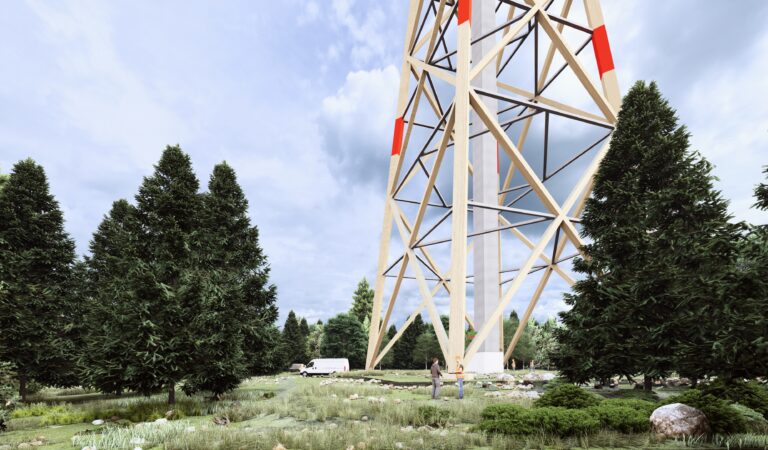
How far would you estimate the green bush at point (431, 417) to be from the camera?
10060mm

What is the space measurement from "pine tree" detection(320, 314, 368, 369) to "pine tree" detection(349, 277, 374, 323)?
26.2 feet

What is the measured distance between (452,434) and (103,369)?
437 inches

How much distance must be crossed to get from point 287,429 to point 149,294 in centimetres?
748

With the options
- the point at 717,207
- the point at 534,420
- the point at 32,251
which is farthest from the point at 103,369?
the point at 717,207

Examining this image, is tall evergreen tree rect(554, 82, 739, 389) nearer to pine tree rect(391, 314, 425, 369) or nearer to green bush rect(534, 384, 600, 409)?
green bush rect(534, 384, 600, 409)

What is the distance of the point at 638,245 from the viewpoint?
1394 centimetres

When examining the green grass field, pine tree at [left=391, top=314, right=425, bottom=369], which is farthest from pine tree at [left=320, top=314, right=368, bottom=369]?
the green grass field

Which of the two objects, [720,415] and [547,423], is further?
[720,415]

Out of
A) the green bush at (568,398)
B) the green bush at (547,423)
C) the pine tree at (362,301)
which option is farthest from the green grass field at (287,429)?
the pine tree at (362,301)

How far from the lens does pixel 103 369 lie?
1332 centimetres

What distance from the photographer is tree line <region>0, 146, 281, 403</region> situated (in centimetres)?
1379

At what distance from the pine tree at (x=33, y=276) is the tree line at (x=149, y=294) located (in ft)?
0.16

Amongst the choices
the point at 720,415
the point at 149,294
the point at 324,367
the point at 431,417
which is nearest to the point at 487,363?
the point at 431,417

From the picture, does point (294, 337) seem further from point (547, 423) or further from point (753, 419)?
point (753, 419)
